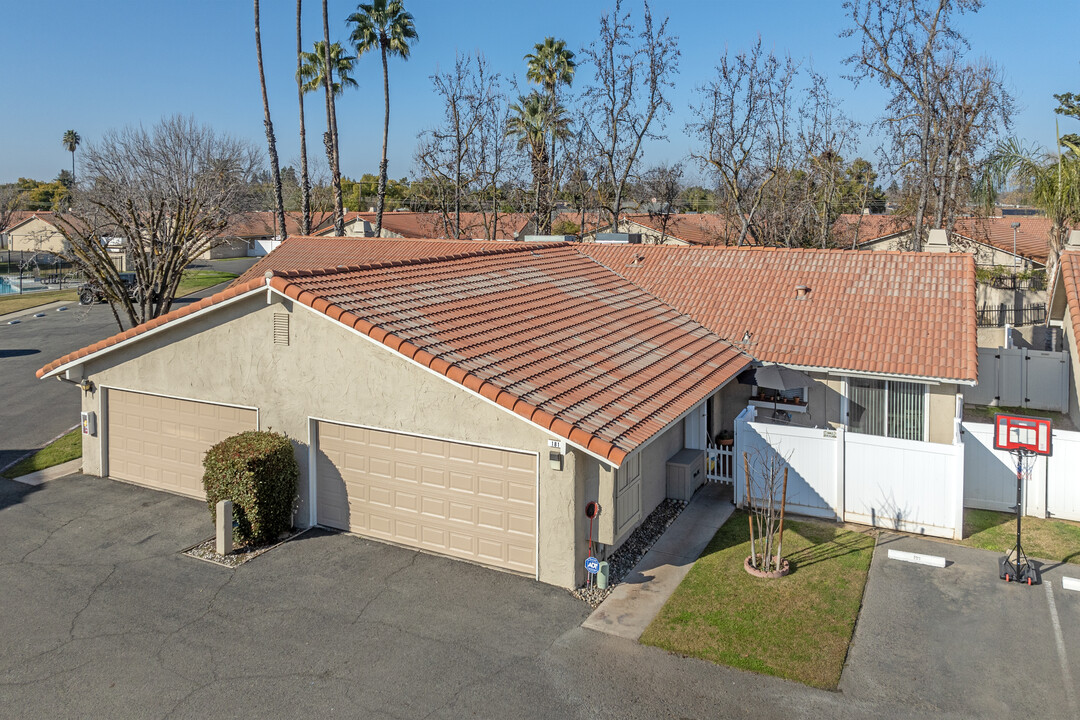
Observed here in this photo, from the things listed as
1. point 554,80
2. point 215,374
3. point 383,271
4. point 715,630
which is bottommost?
point 715,630

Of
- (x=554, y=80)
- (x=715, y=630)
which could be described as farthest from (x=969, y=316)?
(x=554, y=80)

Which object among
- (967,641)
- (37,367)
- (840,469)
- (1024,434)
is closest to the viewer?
(967,641)

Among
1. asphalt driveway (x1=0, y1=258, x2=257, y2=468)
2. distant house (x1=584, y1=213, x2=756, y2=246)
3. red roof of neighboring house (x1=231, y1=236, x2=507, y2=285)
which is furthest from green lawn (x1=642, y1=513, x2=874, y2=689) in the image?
distant house (x1=584, y1=213, x2=756, y2=246)

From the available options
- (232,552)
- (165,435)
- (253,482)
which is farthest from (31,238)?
(253,482)

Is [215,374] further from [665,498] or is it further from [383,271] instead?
[665,498]

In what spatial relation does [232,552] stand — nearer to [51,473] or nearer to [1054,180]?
[51,473]

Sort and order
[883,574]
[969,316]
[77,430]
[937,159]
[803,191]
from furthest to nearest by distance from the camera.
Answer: [803,191]
[937,159]
[77,430]
[969,316]
[883,574]
